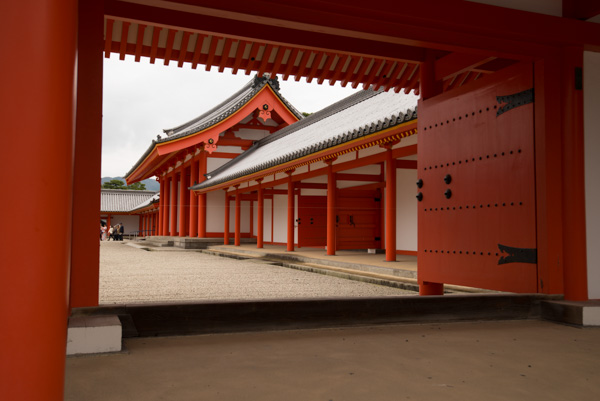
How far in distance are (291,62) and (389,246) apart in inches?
208

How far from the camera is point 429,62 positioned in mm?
5008

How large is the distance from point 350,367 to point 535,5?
3247 millimetres

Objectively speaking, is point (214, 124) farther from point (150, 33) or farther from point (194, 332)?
point (194, 332)

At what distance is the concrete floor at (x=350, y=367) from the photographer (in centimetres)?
207

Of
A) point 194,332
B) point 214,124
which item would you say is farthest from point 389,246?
point 214,124

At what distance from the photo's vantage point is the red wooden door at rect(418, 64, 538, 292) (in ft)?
13.2

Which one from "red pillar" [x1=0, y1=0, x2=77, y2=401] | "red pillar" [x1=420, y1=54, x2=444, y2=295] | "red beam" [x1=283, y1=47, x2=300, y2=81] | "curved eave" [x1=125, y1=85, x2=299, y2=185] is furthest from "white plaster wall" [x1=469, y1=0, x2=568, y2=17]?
"curved eave" [x1=125, y1=85, x2=299, y2=185]

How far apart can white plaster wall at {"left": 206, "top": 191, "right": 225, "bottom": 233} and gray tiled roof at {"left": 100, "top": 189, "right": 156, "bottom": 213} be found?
70.1 ft

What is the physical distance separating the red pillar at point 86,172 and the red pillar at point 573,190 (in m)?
3.47

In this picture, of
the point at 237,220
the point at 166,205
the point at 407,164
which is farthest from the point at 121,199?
the point at 407,164

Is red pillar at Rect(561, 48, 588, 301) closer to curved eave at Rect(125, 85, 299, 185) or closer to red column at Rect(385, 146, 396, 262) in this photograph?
red column at Rect(385, 146, 396, 262)

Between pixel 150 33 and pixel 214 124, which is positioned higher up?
pixel 214 124

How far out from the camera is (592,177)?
3961 mm

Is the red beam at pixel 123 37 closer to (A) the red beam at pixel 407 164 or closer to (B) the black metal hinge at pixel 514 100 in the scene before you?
(B) the black metal hinge at pixel 514 100
